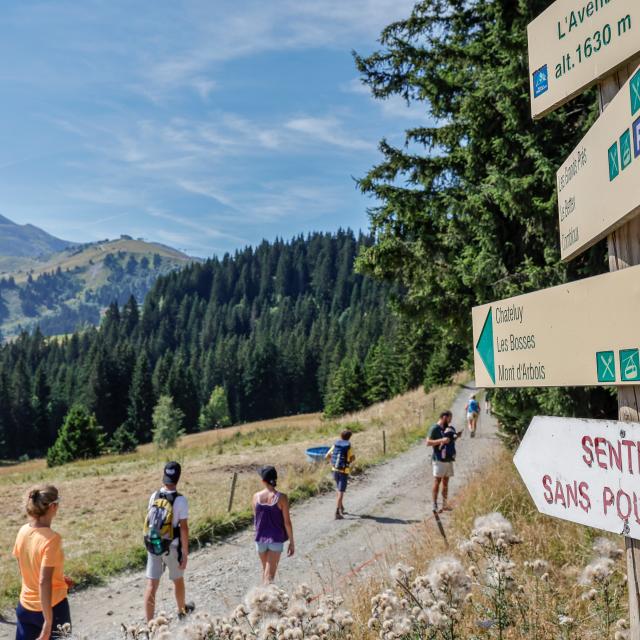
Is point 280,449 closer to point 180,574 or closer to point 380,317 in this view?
point 180,574

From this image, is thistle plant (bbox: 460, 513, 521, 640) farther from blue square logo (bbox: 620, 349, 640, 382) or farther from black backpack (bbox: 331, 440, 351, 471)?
black backpack (bbox: 331, 440, 351, 471)

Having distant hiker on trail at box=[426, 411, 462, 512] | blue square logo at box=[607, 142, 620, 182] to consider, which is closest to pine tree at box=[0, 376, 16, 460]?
distant hiker on trail at box=[426, 411, 462, 512]

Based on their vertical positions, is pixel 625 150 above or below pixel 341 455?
above

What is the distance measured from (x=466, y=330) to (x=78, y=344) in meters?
138

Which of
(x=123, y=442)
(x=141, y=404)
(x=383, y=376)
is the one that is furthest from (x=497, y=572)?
(x=141, y=404)

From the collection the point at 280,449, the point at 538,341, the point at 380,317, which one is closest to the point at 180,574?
the point at 538,341

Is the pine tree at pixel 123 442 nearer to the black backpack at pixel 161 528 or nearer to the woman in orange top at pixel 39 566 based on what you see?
the black backpack at pixel 161 528

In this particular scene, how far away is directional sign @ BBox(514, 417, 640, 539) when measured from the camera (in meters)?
2.05

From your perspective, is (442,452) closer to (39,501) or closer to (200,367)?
(39,501)

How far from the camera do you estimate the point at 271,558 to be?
7.25 meters

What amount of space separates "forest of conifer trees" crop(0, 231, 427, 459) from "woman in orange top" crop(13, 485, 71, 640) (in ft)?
102

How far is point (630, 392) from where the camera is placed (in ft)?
7.18

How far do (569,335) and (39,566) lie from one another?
4.41 metres

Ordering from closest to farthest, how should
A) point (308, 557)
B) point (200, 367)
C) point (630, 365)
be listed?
point (630, 365), point (308, 557), point (200, 367)
